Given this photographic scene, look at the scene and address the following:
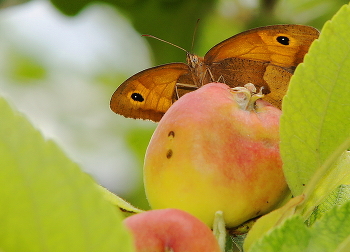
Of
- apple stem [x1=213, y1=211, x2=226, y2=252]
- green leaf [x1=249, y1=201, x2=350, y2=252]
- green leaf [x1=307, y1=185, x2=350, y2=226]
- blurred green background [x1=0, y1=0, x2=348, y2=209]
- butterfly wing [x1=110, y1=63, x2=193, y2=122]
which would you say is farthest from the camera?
blurred green background [x1=0, y1=0, x2=348, y2=209]

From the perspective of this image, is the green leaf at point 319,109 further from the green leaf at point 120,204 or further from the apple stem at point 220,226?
the green leaf at point 120,204

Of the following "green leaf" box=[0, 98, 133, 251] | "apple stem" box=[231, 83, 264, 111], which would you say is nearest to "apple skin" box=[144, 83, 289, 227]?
"apple stem" box=[231, 83, 264, 111]

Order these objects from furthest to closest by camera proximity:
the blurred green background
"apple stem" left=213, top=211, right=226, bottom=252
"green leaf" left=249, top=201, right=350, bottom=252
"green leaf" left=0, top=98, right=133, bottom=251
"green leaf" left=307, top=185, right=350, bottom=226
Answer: the blurred green background → "green leaf" left=307, top=185, right=350, bottom=226 → "apple stem" left=213, top=211, right=226, bottom=252 → "green leaf" left=249, top=201, right=350, bottom=252 → "green leaf" left=0, top=98, right=133, bottom=251

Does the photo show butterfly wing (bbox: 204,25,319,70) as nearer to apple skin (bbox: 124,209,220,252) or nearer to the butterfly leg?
the butterfly leg

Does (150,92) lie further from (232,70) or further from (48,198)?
(48,198)

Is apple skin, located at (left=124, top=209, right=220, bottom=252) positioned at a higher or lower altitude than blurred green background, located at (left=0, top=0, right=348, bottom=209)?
higher

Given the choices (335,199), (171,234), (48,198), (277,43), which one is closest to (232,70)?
(277,43)
